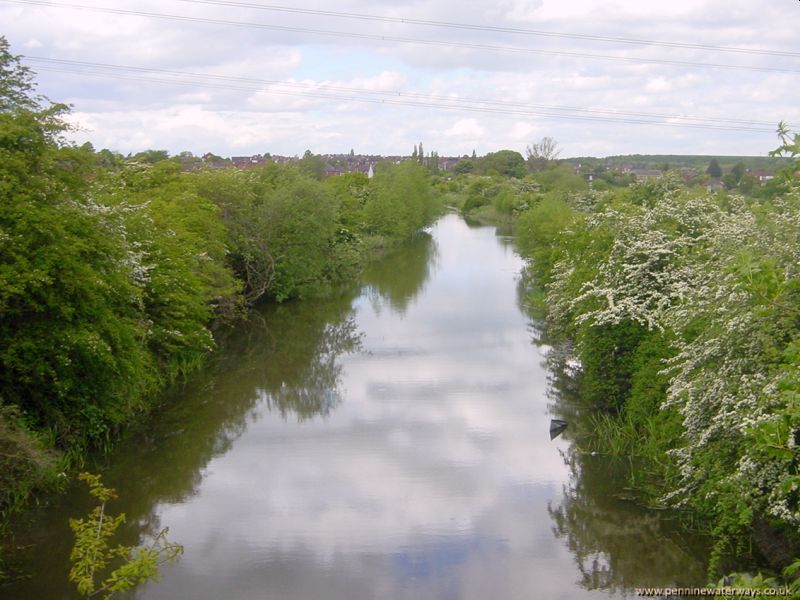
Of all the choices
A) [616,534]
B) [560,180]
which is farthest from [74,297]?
A: [560,180]

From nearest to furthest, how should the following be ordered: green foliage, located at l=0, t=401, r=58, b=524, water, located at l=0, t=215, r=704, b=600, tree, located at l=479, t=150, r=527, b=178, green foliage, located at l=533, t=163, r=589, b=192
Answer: green foliage, located at l=0, t=401, r=58, b=524, water, located at l=0, t=215, r=704, b=600, green foliage, located at l=533, t=163, r=589, b=192, tree, located at l=479, t=150, r=527, b=178

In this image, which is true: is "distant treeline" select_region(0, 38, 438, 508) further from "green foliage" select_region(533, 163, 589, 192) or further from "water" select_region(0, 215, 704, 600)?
"green foliage" select_region(533, 163, 589, 192)

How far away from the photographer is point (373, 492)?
501 inches

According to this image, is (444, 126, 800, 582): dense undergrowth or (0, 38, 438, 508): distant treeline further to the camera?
(0, 38, 438, 508): distant treeline

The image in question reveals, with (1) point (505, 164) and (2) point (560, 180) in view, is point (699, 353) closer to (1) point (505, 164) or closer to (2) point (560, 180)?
(2) point (560, 180)

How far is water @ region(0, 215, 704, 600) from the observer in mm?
10172

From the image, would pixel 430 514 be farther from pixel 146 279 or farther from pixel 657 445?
pixel 146 279

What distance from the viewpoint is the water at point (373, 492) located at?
33.4ft

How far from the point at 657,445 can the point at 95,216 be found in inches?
407

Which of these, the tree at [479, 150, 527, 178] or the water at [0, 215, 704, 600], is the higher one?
the tree at [479, 150, 527, 178]

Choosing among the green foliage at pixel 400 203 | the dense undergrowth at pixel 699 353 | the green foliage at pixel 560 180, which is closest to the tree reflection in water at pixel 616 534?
the dense undergrowth at pixel 699 353

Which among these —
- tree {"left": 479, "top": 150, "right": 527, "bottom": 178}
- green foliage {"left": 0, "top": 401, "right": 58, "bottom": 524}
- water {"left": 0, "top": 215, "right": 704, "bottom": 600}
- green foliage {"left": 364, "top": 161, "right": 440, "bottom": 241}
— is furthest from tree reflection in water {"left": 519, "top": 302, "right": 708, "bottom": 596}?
tree {"left": 479, "top": 150, "right": 527, "bottom": 178}

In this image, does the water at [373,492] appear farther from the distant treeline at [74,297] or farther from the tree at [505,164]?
the tree at [505,164]

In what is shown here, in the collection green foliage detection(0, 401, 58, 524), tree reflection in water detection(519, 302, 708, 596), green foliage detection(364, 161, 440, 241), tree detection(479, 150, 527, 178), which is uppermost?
tree detection(479, 150, 527, 178)
